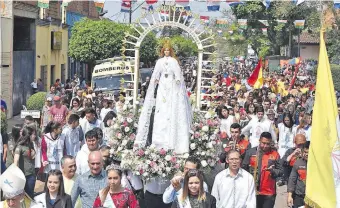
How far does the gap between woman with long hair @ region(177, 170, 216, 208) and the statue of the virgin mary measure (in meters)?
A: 3.30

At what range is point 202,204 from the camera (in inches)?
278

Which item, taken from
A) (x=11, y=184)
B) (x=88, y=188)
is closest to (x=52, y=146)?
(x=88, y=188)

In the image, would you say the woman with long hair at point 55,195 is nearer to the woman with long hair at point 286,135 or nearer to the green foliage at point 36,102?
the woman with long hair at point 286,135

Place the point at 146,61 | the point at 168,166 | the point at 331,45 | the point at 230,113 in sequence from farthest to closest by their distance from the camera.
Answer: the point at 146,61 < the point at 331,45 < the point at 230,113 < the point at 168,166

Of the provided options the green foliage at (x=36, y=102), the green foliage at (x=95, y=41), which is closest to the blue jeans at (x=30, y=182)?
the green foliage at (x=36, y=102)

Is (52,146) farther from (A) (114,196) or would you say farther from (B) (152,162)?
(A) (114,196)

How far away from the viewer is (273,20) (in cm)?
4734

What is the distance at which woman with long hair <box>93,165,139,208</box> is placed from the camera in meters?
7.13

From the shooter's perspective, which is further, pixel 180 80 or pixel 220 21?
pixel 220 21

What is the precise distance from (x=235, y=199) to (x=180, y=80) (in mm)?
2928

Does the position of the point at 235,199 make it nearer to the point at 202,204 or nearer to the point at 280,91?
the point at 202,204

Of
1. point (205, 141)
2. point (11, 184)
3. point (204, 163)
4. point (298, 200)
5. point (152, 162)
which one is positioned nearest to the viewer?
point (11, 184)

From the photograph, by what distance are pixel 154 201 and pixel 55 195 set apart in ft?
9.79

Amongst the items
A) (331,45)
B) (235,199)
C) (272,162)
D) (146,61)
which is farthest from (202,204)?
(146,61)
